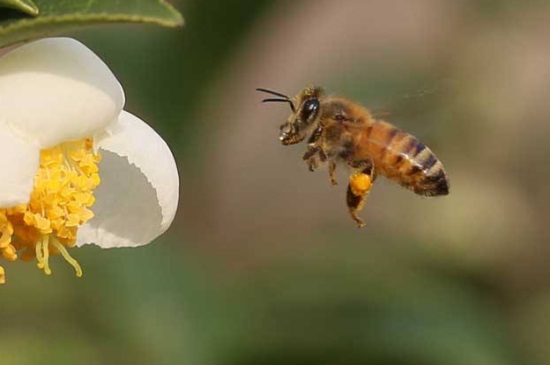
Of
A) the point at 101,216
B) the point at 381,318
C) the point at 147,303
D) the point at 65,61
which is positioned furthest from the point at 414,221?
the point at 65,61

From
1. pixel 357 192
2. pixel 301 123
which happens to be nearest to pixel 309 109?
pixel 301 123

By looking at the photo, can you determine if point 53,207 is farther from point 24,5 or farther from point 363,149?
point 363,149

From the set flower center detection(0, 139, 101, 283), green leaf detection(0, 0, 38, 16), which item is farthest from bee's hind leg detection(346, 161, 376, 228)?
green leaf detection(0, 0, 38, 16)

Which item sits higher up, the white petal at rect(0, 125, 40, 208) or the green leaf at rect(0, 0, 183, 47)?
the green leaf at rect(0, 0, 183, 47)

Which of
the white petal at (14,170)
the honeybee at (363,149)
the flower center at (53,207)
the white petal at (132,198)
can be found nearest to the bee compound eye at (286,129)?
the honeybee at (363,149)

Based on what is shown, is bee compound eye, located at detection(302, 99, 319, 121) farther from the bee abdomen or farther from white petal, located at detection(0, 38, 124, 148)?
white petal, located at detection(0, 38, 124, 148)

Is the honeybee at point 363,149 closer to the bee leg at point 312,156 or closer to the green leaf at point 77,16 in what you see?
the bee leg at point 312,156

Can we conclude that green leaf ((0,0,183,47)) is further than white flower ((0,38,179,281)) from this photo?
No

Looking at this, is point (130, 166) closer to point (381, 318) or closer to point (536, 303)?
point (381, 318)
